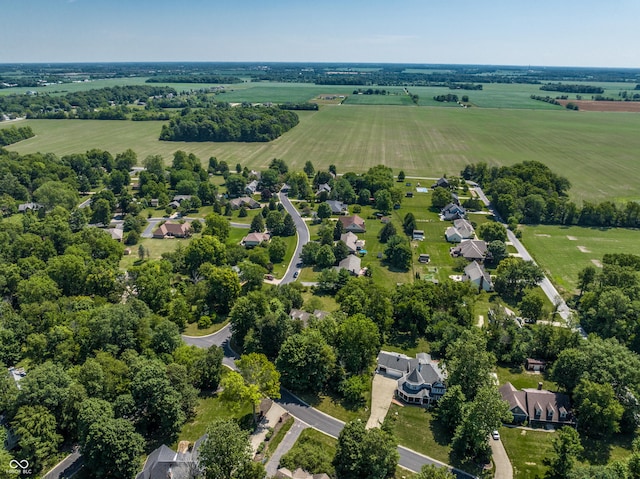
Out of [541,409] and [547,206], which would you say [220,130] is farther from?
[541,409]

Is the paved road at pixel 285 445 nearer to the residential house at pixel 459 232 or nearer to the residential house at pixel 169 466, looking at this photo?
the residential house at pixel 169 466

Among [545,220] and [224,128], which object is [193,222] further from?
[224,128]

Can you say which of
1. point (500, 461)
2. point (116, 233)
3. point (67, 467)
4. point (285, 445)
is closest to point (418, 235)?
point (500, 461)

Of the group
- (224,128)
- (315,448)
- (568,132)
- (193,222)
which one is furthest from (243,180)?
(568,132)

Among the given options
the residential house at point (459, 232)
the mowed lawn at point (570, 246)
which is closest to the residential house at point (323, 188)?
the residential house at point (459, 232)

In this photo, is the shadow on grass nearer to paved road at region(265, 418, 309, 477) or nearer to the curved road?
the curved road

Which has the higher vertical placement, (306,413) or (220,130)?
(220,130)
